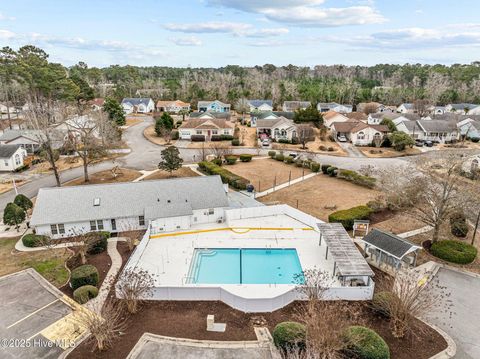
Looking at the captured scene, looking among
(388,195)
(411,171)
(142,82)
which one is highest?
(142,82)

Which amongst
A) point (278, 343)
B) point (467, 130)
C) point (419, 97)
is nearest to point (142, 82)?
point (419, 97)

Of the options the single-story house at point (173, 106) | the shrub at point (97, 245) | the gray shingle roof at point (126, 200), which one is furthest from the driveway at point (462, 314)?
the single-story house at point (173, 106)

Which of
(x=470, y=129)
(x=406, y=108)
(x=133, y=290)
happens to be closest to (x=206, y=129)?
(x=133, y=290)

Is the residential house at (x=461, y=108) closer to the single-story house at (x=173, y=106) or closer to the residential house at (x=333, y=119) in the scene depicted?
the residential house at (x=333, y=119)

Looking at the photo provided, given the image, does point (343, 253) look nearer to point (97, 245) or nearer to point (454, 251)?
point (454, 251)

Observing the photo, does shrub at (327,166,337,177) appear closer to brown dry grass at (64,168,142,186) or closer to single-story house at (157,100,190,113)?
brown dry grass at (64,168,142,186)

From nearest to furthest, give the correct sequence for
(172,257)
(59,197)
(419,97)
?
(172,257) → (59,197) → (419,97)

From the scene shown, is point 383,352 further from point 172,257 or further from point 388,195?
point 388,195
